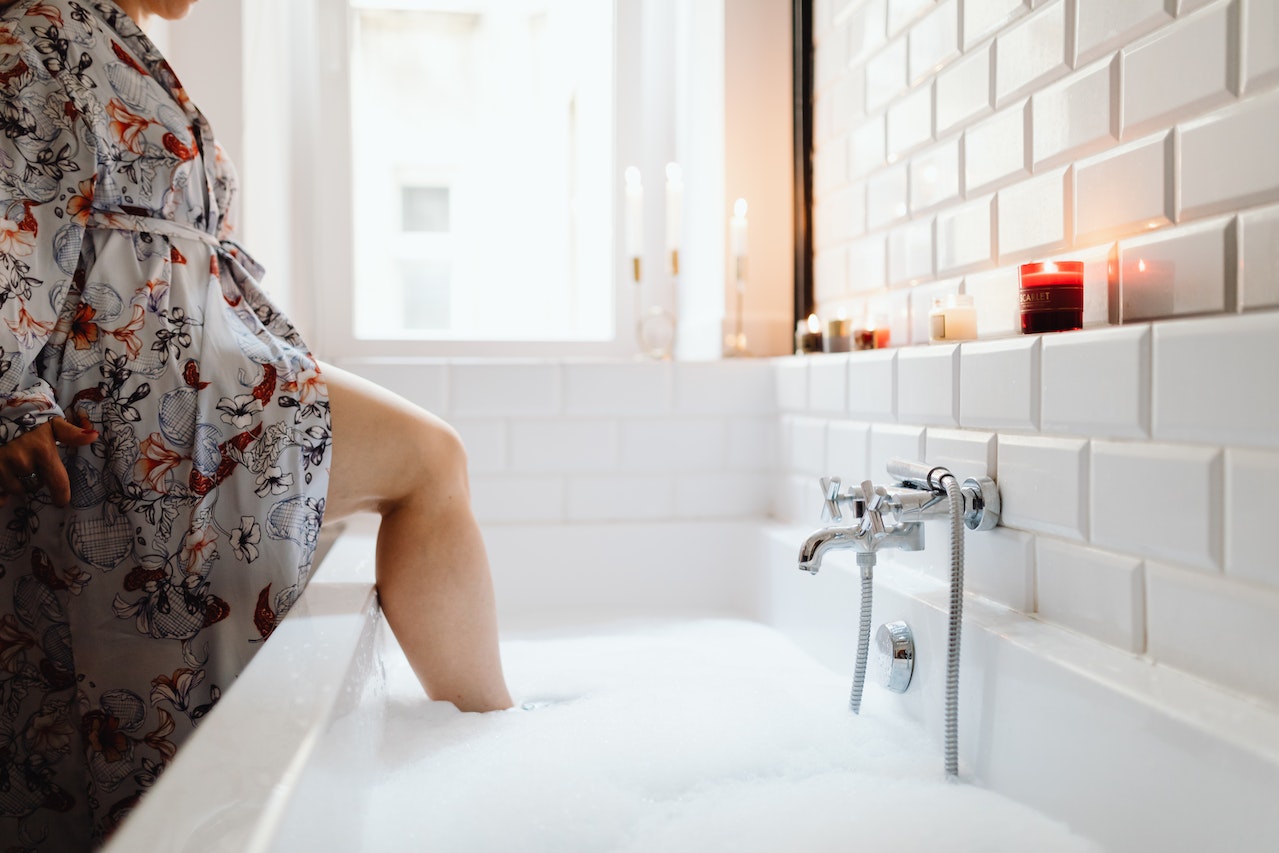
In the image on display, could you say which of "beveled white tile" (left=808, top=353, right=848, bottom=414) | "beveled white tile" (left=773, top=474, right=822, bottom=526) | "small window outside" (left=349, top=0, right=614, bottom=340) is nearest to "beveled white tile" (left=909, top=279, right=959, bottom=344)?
"beveled white tile" (left=808, top=353, right=848, bottom=414)

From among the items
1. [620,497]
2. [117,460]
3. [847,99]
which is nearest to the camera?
[117,460]

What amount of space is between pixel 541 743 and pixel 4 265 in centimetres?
70

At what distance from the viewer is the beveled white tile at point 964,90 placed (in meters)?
1.19

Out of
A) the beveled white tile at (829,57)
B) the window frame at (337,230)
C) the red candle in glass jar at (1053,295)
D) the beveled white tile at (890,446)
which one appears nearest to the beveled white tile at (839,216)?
the beveled white tile at (829,57)

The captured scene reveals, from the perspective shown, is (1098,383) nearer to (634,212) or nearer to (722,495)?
(722,495)

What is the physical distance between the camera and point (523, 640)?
154 centimetres

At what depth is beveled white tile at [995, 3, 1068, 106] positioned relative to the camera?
3.36 ft

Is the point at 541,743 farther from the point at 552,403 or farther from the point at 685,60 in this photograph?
the point at 685,60

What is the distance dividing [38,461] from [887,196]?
127 cm

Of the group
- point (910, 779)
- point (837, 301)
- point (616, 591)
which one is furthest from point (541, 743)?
point (837, 301)

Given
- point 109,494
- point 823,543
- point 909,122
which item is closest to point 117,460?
point 109,494

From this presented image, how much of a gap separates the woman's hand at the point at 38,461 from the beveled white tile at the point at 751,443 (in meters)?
1.23

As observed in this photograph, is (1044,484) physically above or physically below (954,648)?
above

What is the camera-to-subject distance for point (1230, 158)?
0.79 m
